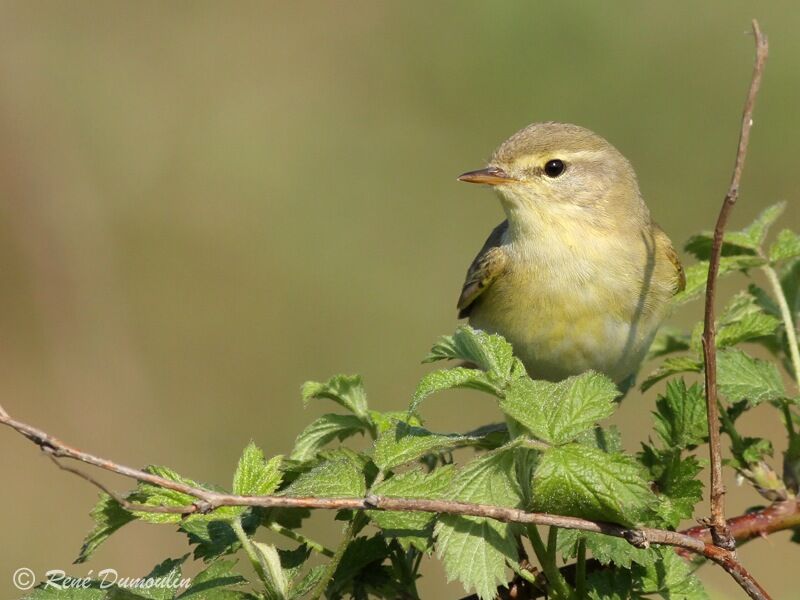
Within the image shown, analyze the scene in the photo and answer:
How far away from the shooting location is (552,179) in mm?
4230

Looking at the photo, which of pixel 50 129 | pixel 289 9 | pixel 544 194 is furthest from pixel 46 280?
pixel 289 9

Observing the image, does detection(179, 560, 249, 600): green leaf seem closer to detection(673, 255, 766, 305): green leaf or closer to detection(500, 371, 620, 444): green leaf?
detection(500, 371, 620, 444): green leaf

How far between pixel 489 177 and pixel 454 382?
2249 mm

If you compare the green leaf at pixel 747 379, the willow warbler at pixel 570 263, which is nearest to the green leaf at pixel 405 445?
the green leaf at pixel 747 379

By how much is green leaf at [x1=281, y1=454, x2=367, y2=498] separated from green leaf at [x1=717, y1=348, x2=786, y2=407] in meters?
0.95

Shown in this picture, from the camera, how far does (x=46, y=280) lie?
6531 millimetres

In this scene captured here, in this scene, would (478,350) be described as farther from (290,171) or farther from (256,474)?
(290,171)

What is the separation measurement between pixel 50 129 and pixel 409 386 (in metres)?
3.26

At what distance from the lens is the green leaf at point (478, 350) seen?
211 centimetres

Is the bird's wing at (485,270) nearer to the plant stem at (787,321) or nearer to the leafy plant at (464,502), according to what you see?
the plant stem at (787,321)

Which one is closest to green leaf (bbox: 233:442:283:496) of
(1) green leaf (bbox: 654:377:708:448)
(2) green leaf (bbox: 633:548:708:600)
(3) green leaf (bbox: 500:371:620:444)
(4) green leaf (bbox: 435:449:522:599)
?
(4) green leaf (bbox: 435:449:522:599)

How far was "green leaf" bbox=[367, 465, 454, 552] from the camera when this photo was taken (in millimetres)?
1976

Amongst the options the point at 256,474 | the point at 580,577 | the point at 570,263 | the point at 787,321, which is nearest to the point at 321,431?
the point at 256,474

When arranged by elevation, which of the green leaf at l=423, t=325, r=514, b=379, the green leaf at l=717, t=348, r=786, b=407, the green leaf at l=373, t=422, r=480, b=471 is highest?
the green leaf at l=717, t=348, r=786, b=407
